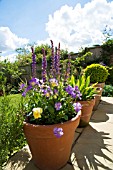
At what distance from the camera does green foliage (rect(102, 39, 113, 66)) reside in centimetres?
648

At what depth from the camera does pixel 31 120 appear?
5.16 ft

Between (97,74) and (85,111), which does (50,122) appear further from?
(97,74)

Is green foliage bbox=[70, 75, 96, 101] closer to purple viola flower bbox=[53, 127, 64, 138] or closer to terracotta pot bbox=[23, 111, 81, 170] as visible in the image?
terracotta pot bbox=[23, 111, 81, 170]

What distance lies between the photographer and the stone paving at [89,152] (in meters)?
1.62

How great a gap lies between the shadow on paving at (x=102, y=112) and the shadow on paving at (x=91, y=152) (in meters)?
0.53

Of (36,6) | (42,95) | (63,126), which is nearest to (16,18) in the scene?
(36,6)

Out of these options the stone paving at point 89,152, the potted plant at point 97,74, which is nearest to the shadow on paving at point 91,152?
the stone paving at point 89,152

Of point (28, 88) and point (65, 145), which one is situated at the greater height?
point (28, 88)

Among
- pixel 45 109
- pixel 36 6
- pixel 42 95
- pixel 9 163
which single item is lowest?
pixel 9 163

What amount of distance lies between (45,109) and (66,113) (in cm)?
21

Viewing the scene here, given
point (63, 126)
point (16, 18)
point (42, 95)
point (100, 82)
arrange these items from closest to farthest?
point (63, 126) < point (42, 95) < point (16, 18) < point (100, 82)

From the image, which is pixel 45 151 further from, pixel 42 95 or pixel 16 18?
pixel 16 18

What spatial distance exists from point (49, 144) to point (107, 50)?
567 centimetres

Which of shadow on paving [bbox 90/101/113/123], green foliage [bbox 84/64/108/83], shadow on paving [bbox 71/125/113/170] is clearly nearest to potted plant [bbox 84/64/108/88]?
green foliage [bbox 84/64/108/83]
